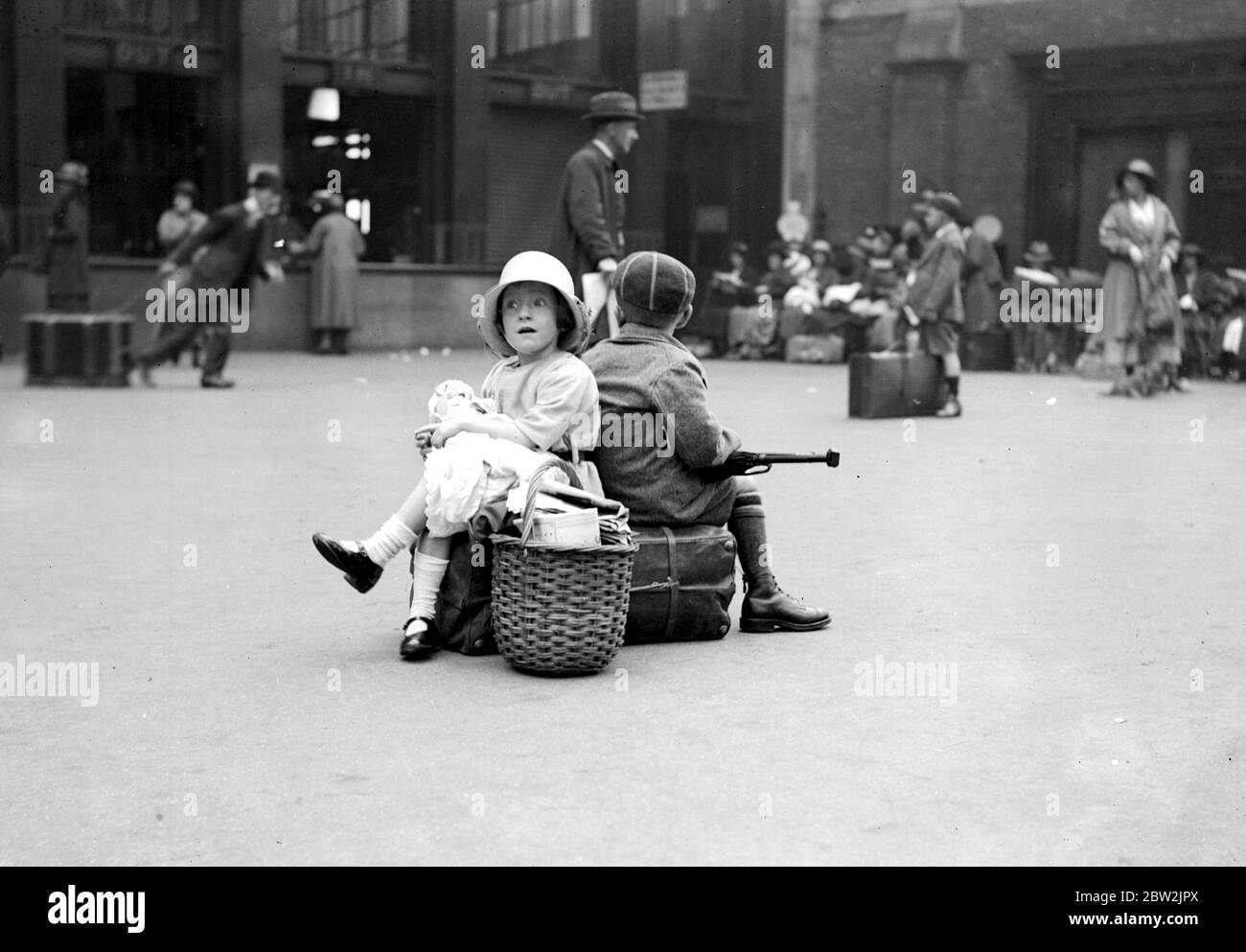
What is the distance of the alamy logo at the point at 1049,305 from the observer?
22859 mm

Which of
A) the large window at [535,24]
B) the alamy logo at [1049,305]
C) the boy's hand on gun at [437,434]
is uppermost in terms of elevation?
the large window at [535,24]

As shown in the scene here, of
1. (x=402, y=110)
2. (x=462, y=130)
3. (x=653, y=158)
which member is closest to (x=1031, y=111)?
(x=653, y=158)

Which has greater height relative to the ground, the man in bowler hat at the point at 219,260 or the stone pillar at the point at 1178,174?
the stone pillar at the point at 1178,174

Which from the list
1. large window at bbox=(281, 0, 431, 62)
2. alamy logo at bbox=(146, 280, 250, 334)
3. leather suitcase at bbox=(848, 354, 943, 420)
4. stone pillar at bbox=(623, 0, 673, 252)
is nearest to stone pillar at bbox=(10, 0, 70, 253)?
large window at bbox=(281, 0, 431, 62)

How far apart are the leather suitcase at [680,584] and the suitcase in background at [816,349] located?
1759cm

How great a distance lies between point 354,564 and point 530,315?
93 cm

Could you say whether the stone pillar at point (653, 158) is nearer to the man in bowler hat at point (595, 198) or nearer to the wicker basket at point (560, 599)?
the man in bowler hat at point (595, 198)

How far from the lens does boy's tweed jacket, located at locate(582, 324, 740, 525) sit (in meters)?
6.11

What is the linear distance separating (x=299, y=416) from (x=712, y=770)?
1004cm

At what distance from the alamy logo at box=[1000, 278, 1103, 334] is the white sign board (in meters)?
4.91

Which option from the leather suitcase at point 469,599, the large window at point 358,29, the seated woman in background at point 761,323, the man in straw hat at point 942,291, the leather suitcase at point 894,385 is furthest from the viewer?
the seated woman in background at point 761,323
